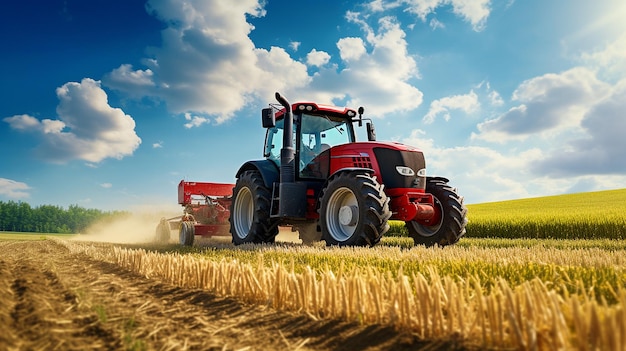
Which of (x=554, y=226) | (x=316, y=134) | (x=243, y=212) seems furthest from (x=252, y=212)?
(x=554, y=226)

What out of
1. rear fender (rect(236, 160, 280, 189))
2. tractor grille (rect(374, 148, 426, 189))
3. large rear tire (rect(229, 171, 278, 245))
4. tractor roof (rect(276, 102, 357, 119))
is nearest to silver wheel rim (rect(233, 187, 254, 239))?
large rear tire (rect(229, 171, 278, 245))

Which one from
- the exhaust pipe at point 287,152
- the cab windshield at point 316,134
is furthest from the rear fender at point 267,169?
the cab windshield at point 316,134

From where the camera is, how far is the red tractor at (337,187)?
8.52m

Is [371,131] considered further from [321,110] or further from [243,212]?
[243,212]

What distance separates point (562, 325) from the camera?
7.81 feet

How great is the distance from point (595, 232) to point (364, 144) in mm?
11538

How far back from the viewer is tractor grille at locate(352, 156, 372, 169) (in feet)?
30.2

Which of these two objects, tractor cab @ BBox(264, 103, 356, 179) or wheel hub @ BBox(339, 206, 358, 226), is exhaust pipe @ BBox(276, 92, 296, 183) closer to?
tractor cab @ BBox(264, 103, 356, 179)

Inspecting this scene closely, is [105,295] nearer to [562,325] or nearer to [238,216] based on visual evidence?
[562,325]

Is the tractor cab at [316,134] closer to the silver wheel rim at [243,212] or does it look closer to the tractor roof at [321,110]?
the tractor roof at [321,110]

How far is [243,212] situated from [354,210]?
13.2 ft

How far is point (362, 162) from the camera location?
30.3 ft

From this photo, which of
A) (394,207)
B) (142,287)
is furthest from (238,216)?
(142,287)

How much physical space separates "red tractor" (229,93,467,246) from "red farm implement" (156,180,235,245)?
1412 mm
